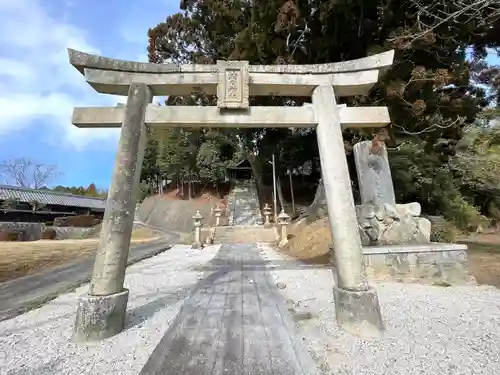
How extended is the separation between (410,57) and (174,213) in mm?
25133

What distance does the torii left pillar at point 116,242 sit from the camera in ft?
9.82

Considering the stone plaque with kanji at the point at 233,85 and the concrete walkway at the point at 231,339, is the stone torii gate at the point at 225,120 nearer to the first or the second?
the stone plaque with kanji at the point at 233,85

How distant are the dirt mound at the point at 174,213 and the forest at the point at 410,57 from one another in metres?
11.6

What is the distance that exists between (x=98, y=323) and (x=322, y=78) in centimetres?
396

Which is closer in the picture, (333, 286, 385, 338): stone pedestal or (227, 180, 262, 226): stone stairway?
(333, 286, 385, 338): stone pedestal

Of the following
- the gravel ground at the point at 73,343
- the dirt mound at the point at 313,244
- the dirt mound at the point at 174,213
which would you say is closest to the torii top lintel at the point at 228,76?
the gravel ground at the point at 73,343

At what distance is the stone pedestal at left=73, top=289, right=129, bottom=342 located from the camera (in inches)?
116

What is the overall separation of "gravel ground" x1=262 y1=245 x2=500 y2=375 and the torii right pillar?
186 mm

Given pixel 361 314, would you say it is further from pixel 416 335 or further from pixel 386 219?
pixel 386 219

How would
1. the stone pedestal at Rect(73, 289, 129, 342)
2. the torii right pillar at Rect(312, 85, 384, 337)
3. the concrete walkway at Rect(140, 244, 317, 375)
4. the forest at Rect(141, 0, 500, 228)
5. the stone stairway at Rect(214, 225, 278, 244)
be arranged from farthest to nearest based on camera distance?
the stone stairway at Rect(214, 225, 278, 244) → the forest at Rect(141, 0, 500, 228) → the torii right pillar at Rect(312, 85, 384, 337) → the stone pedestal at Rect(73, 289, 129, 342) → the concrete walkway at Rect(140, 244, 317, 375)

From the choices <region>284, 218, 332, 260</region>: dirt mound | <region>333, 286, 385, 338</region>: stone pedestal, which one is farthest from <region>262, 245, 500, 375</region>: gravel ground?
<region>284, 218, 332, 260</region>: dirt mound

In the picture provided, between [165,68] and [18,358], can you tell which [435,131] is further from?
[18,358]

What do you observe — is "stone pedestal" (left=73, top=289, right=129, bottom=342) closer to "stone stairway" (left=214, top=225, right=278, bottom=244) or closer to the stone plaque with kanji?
the stone plaque with kanji

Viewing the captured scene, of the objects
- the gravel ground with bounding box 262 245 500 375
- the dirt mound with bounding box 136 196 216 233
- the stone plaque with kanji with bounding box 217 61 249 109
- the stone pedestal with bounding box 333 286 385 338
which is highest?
the dirt mound with bounding box 136 196 216 233
